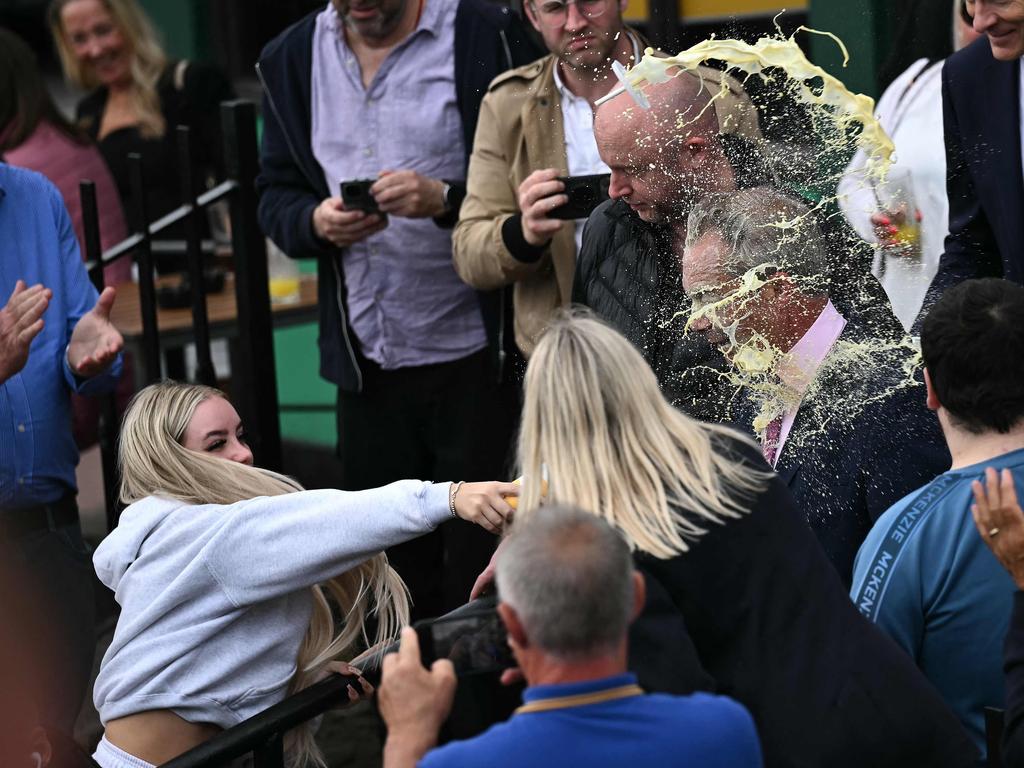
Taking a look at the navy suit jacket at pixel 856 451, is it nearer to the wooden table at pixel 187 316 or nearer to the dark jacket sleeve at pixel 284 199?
the dark jacket sleeve at pixel 284 199

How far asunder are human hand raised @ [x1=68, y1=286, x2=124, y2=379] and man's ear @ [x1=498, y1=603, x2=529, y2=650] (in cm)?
181

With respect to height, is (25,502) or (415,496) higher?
(415,496)

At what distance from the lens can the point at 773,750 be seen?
2.03 m

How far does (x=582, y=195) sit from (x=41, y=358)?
1.34 meters

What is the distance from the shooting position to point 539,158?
12.2ft

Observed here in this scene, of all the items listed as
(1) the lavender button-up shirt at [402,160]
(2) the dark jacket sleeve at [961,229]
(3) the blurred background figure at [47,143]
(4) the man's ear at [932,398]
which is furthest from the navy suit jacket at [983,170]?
(3) the blurred background figure at [47,143]

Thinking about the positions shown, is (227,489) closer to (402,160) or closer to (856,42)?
(402,160)

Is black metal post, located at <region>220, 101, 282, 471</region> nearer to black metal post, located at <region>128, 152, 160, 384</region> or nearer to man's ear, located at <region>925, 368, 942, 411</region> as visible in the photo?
black metal post, located at <region>128, 152, 160, 384</region>

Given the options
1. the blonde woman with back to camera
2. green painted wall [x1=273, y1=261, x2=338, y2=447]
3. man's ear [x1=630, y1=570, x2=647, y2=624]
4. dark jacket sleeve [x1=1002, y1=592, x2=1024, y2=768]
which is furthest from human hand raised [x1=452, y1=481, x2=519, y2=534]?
green painted wall [x1=273, y1=261, x2=338, y2=447]

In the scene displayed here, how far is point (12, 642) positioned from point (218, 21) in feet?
17.4

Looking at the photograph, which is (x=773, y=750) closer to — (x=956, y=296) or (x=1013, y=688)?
(x=1013, y=688)

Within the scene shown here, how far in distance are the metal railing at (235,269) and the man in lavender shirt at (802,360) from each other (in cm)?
188

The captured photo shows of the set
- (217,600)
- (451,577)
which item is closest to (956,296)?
(217,600)

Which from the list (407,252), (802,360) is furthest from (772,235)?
(407,252)
